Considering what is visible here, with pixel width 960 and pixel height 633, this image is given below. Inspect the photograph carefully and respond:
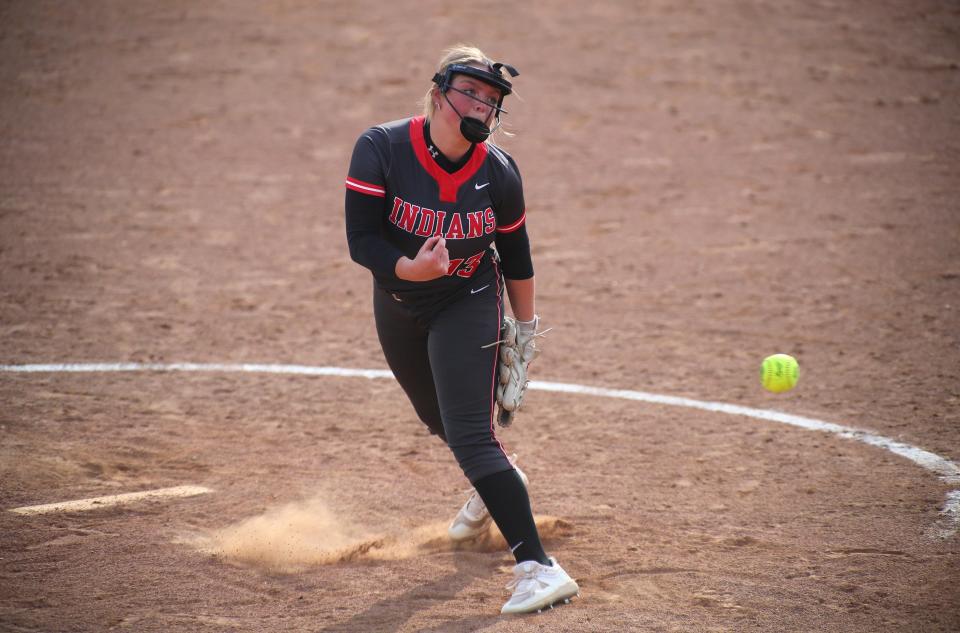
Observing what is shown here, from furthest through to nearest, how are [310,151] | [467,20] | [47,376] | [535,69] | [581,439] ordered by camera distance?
[467,20] → [535,69] → [310,151] → [47,376] → [581,439]

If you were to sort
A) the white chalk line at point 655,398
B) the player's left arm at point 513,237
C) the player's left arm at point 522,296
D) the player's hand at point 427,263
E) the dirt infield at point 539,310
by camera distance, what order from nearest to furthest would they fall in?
the player's hand at point 427,263 < the player's left arm at point 513,237 < the dirt infield at point 539,310 < the player's left arm at point 522,296 < the white chalk line at point 655,398

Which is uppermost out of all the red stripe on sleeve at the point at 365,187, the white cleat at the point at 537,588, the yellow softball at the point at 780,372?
the red stripe on sleeve at the point at 365,187

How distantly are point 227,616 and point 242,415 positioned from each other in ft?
7.69

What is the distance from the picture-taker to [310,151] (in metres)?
11.5

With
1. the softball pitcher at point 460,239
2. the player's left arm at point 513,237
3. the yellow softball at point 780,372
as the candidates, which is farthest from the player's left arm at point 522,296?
the yellow softball at point 780,372

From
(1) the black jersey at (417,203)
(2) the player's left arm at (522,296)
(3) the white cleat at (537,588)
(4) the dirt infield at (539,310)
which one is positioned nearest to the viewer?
(3) the white cleat at (537,588)

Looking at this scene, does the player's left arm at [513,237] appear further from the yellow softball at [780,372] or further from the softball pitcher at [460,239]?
the yellow softball at [780,372]

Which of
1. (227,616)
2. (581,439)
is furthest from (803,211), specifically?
(227,616)

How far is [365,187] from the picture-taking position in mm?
3672

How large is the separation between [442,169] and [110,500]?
2.32 m

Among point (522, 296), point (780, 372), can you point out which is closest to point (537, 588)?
point (522, 296)

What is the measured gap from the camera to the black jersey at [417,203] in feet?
12.1

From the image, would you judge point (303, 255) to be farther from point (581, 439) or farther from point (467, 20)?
point (467, 20)

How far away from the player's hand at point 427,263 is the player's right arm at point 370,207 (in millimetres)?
33
